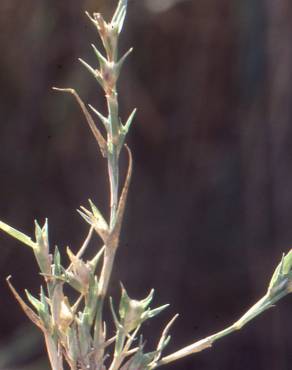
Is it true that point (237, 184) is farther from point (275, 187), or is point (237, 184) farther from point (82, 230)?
point (82, 230)

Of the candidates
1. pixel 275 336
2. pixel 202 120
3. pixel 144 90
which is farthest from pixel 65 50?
pixel 275 336

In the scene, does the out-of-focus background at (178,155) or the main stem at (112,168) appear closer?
the main stem at (112,168)

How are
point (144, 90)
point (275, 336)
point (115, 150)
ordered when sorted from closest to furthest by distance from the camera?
point (115, 150) → point (275, 336) → point (144, 90)

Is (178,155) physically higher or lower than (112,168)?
lower

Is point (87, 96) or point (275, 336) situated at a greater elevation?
point (87, 96)

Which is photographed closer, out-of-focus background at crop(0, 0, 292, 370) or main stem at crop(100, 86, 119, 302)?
main stem at crop(100, 86, 119, 302)

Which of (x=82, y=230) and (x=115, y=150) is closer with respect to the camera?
(x=115, y=150)

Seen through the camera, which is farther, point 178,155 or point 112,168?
point 178,155

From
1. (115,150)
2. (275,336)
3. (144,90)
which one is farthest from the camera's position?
(144,90)
